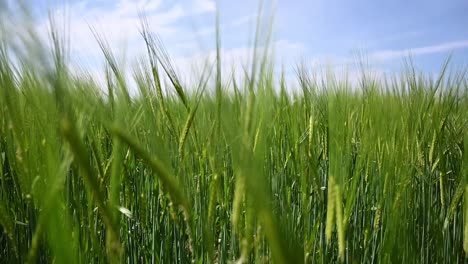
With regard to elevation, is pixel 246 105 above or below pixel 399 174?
above

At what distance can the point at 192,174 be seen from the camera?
980mm

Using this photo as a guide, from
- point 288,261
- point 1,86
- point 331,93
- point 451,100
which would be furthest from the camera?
point 451,100

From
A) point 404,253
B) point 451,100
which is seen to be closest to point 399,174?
point 404,253

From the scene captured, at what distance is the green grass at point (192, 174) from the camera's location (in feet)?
1.97

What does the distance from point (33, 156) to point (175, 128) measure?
322 mm

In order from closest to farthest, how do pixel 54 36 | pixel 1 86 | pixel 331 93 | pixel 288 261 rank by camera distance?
pixel 288 261
pixel 54 36
pixel 1 86
pixel 331 93

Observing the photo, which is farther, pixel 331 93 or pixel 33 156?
pixel 331 93

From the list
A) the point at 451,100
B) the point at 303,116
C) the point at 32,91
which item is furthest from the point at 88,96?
the point at 451,100

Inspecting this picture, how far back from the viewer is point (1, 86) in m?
0.79

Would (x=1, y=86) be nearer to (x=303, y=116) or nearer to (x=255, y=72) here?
(x=255, y=72)

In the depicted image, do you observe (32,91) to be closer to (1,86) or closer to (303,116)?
(1,86)

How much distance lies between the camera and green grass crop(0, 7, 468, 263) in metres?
0.60

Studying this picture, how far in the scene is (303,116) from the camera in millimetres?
1839

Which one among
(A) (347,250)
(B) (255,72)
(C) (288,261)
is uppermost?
(B) (255,72)
